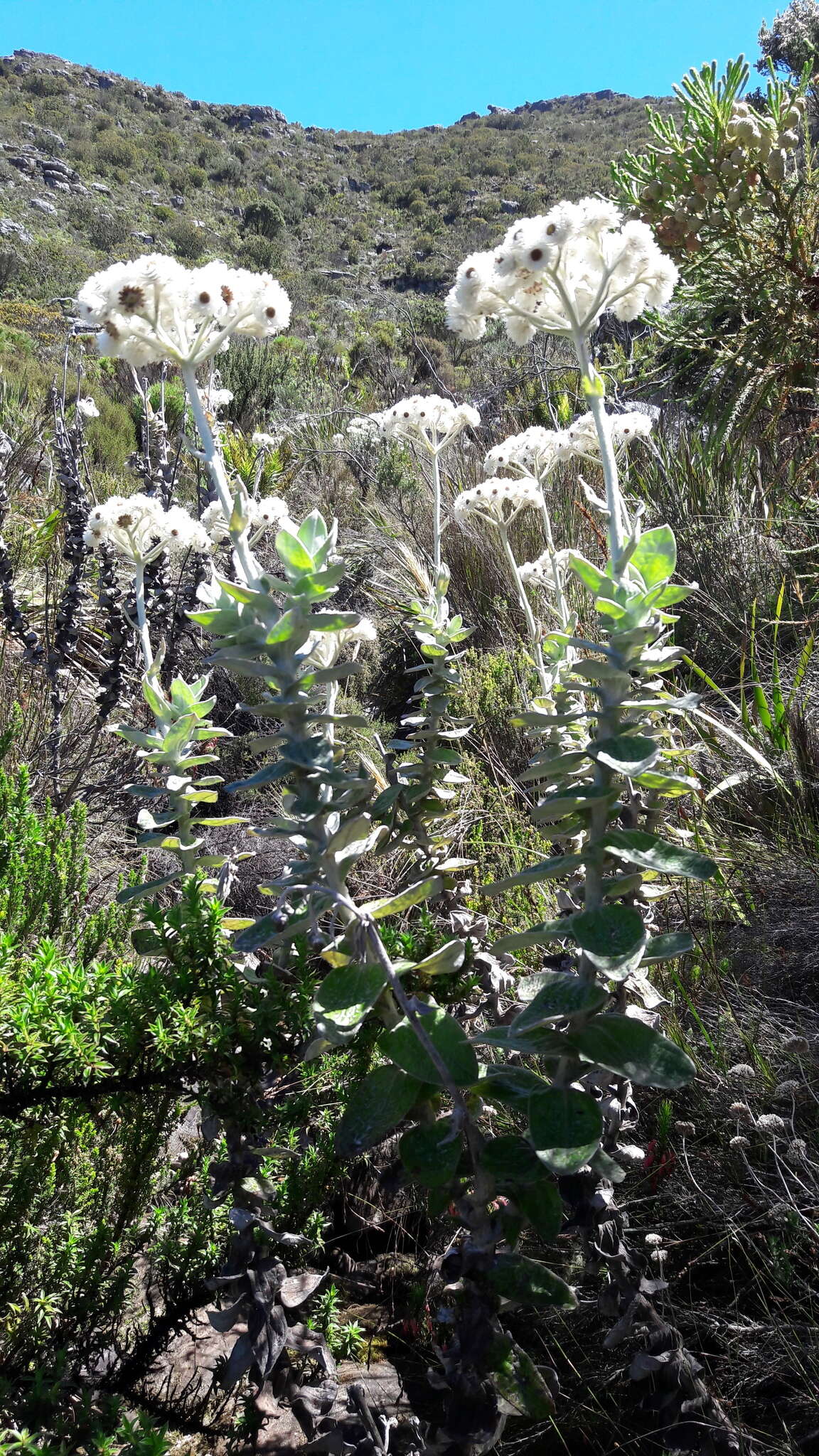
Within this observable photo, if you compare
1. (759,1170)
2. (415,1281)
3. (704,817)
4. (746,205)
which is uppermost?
(746,205)

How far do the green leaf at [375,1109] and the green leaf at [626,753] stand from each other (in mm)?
562

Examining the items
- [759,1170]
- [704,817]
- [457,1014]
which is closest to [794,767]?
[704,817]

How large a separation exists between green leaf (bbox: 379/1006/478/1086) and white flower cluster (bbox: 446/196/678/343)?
1207mm

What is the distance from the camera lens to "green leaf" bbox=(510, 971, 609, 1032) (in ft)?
3.80

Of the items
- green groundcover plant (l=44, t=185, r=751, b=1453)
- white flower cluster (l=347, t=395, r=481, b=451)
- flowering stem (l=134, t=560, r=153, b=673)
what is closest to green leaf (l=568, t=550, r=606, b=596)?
green groundcover plant (l=44, t=185, r=751, b=1453)

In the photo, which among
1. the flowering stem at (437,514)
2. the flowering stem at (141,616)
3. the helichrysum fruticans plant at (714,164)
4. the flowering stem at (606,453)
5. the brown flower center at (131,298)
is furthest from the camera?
the helichrysum fruticans plant at (714,164)

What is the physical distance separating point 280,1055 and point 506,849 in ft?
5.37

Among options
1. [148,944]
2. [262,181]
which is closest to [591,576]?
[148,944]

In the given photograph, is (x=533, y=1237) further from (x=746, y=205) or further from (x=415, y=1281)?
(x=746, y=205)

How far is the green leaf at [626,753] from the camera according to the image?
1121 mm

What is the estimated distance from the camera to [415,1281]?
189 centimetres

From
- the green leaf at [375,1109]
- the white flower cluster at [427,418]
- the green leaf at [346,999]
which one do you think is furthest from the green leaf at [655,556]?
the white flower cluster at [427,418]

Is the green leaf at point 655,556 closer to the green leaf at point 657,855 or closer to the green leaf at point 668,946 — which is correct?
the green leaf at point 657,855

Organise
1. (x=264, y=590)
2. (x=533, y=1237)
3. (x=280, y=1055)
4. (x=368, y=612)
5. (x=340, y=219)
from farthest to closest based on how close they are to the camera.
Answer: (x=340, y=219) → (x=368, y=612) → (x=533, y=1237) → (x=280, y=1055) → (x=264, y=590)
